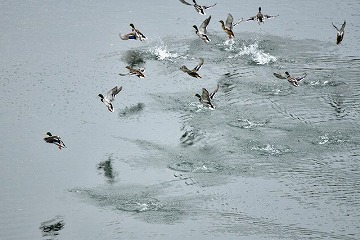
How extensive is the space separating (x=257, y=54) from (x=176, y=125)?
305 cm

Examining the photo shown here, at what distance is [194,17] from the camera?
19266 millimetres

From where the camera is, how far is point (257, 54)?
1733 cm

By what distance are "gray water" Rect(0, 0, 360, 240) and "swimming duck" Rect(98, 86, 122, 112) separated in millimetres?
258

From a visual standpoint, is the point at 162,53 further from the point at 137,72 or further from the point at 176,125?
the point at 176,125

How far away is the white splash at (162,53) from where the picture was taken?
17516 mm

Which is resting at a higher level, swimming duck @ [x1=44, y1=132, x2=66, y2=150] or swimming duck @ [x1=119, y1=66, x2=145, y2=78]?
swimming duck @ [x1=119, y1=66, x2=145, y2=78]

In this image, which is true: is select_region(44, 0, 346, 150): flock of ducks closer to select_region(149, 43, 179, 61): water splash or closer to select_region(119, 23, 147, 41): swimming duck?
select_region(119, 23, 147, 41): swimming duck

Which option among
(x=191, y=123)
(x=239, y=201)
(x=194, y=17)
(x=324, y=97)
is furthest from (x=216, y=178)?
(x=194, y=17)

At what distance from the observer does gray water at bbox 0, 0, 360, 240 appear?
13203 mm

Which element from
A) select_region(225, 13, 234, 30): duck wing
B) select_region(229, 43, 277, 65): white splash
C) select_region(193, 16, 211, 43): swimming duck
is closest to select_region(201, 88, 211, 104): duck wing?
select_region(229, 43, 277, 65): white splash

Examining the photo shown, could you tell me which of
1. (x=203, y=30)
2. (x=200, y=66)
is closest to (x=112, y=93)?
(x=200, y=66)

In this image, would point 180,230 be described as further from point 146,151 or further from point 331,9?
point 331,9

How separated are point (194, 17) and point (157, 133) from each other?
494cm

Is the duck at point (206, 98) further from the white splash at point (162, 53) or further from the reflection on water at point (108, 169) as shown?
the reflection on water at point (108, 169)
